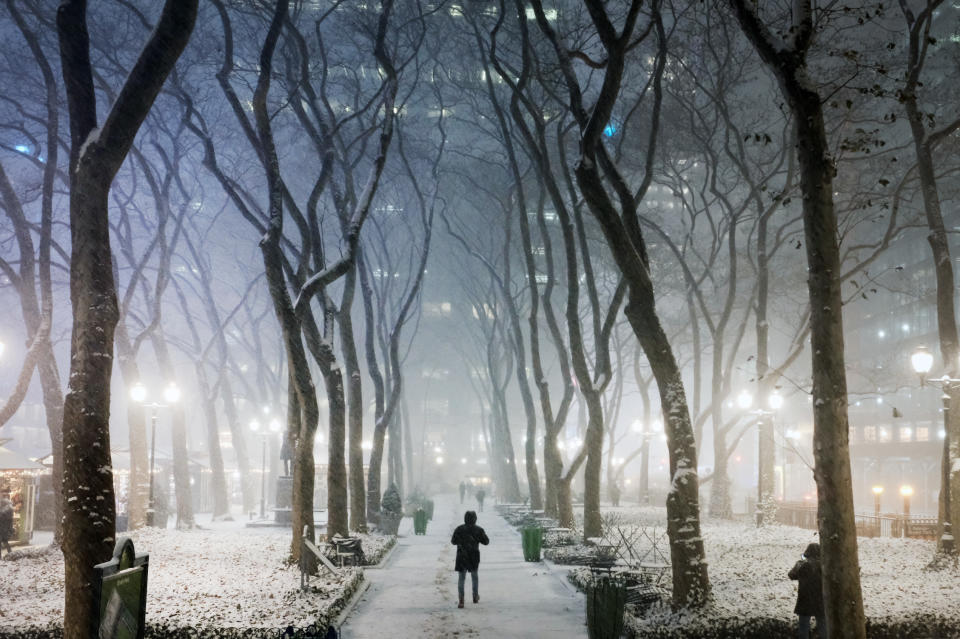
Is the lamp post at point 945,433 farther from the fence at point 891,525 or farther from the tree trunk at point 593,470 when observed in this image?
the fence at point 891,525

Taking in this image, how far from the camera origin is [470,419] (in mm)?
83938

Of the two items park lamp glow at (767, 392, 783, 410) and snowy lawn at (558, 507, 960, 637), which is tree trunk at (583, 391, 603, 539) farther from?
park lamp glow at (767, 392, 783, 410)

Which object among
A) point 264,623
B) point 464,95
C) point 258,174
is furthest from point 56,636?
point 258,174

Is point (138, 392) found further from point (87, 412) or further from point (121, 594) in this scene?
point (121, 594)

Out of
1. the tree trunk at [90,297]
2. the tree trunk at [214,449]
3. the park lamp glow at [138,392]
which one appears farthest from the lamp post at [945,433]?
the tree trunk at [214,449]

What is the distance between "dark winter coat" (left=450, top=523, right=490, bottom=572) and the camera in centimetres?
1413

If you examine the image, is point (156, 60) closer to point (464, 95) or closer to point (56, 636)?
point (56, 636)

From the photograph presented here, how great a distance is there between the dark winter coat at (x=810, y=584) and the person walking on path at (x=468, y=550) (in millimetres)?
5195

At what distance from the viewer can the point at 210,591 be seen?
13.6 metres

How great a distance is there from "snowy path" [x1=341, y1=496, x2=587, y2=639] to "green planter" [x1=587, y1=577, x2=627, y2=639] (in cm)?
119

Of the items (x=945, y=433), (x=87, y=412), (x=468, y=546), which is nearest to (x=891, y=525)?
(x=945, y=433)

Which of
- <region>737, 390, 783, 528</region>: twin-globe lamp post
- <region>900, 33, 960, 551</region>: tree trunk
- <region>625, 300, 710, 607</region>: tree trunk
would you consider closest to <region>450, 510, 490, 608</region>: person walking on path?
<region>625, 300, 710, 607</region>: tree trunk

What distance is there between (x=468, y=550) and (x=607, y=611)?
4124 millimetres

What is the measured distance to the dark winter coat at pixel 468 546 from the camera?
14.1m
